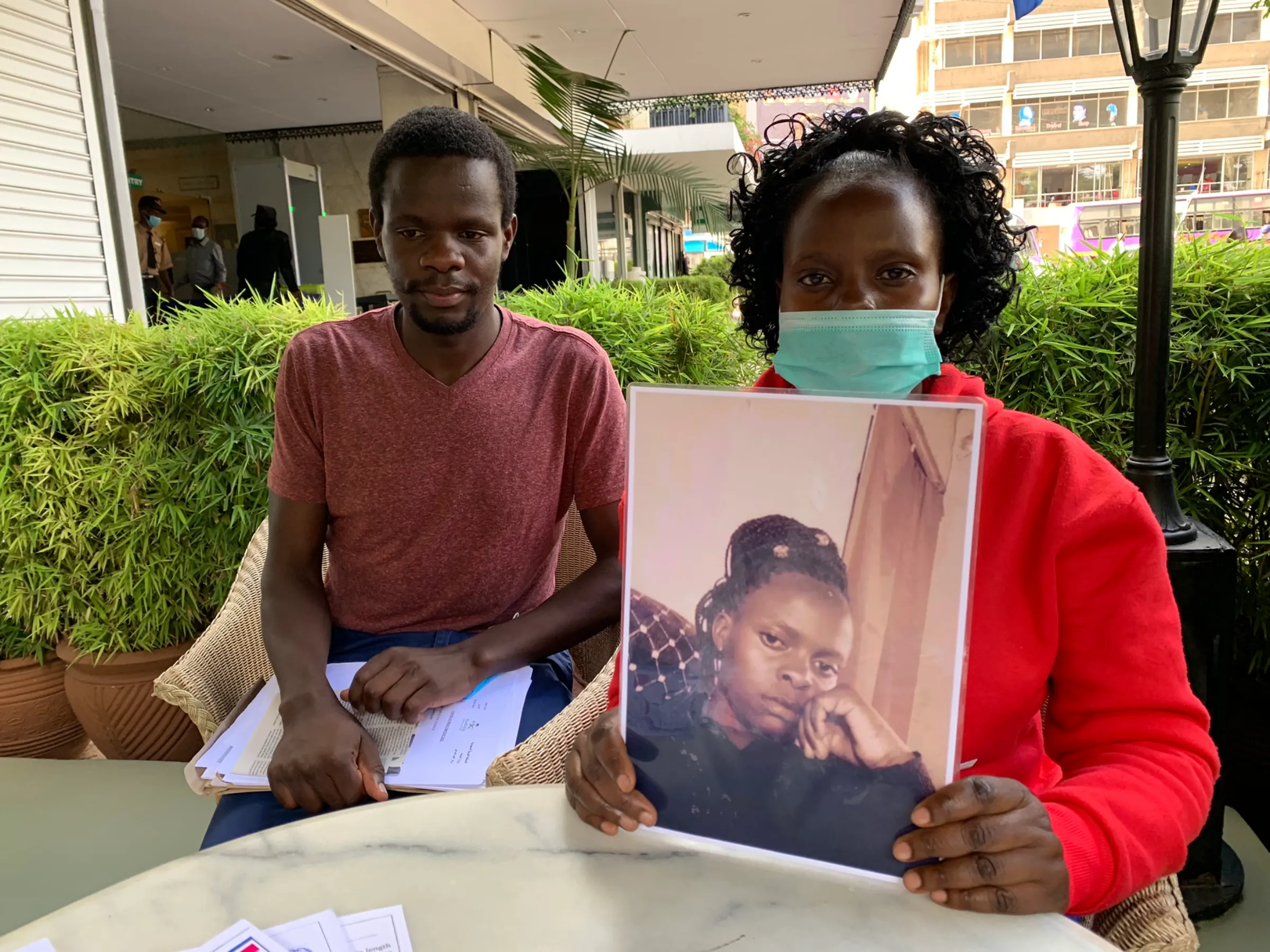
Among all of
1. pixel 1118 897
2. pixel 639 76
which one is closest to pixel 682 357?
pixel 1118 897

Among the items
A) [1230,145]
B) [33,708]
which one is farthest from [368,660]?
[1230,145]

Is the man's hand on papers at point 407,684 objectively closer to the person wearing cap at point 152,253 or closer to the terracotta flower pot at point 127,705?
the terracotta flower pot at point 127,705

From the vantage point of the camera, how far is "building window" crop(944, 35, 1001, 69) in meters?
47.6

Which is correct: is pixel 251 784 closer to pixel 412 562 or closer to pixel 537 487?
pixel 412 562

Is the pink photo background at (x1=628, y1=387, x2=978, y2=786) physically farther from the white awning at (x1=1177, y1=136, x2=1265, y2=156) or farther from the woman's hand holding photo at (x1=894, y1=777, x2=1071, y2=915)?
the white awning at (x1=1177, y1=136, x2=1265, y2=156)

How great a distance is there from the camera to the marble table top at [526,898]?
28.1 inches

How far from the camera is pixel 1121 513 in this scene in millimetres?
842

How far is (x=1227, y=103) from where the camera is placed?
39812 mm

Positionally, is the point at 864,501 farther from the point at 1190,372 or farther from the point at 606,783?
the point at 1190,372

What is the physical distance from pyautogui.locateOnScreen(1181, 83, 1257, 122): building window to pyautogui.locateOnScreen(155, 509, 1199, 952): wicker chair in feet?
157

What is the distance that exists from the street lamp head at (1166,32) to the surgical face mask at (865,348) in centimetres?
118

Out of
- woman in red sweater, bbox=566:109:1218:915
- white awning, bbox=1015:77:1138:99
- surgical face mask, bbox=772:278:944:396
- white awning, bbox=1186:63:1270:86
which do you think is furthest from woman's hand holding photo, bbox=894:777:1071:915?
white awning, bbox=1015:77:1138:99

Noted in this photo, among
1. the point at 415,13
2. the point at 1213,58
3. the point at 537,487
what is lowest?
the point at 537,487

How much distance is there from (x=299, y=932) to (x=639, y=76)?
10514mm
